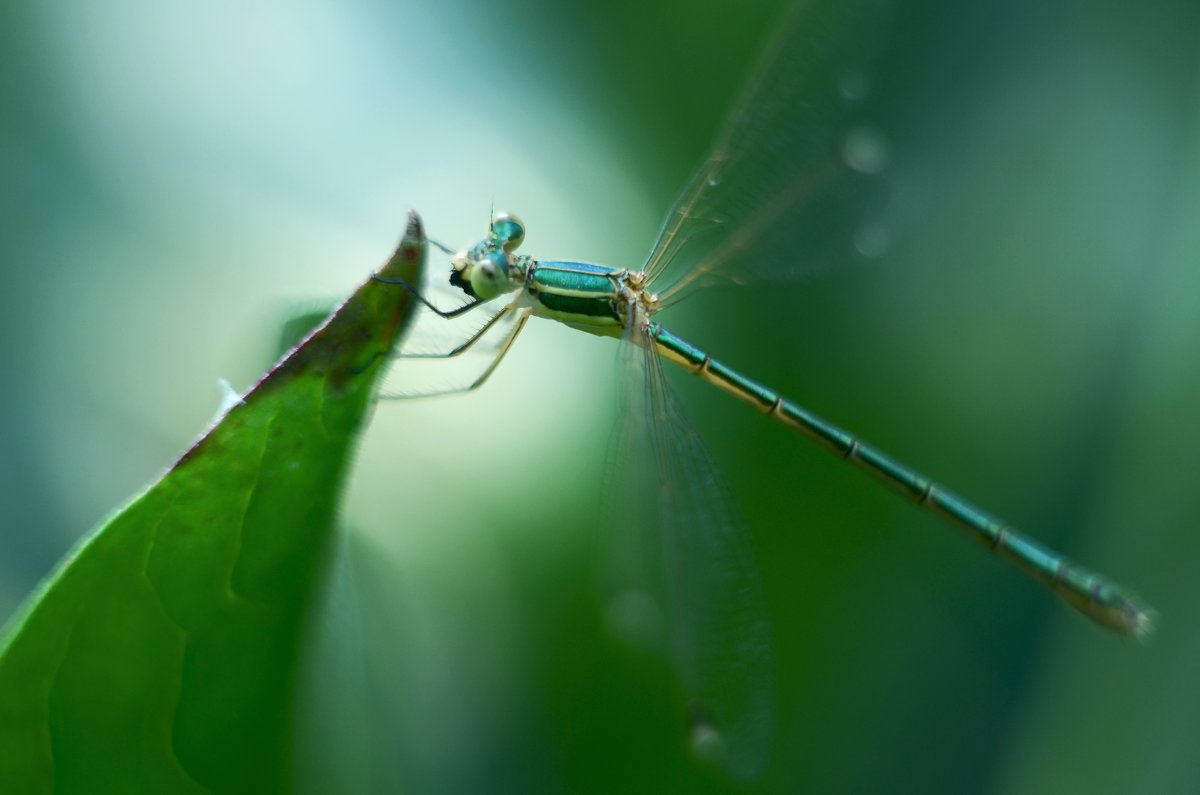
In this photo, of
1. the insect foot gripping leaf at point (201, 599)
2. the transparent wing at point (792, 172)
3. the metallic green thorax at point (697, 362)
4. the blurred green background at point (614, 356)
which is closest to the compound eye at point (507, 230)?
the metallic green thorax at point (697, 362)

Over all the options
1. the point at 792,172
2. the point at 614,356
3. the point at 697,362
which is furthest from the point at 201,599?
the point at 792,172

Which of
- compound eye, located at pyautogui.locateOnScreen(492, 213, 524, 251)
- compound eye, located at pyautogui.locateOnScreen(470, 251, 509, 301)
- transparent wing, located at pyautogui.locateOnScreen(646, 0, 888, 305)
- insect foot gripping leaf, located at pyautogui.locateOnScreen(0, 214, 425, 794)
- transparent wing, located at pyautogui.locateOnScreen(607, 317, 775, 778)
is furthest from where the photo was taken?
transparent wing, located at pyautogui.locateOnScreen(646, 0, 888, 305)

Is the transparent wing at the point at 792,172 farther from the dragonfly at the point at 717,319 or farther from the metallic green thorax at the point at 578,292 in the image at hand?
the metallic green thorax at the point at 578,292

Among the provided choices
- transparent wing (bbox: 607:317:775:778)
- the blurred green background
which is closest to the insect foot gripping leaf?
the blurred green background

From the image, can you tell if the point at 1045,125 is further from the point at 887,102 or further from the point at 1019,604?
the point at 1019,604

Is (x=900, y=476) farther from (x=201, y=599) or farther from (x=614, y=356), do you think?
(x=201, y=599)

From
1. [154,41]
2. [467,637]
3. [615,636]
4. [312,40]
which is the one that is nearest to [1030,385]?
[615,636]

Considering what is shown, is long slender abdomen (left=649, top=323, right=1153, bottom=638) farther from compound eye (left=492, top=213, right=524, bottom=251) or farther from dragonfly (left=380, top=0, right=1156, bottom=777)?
compound eye (left=492, top=213, right=524, bottom=251)
